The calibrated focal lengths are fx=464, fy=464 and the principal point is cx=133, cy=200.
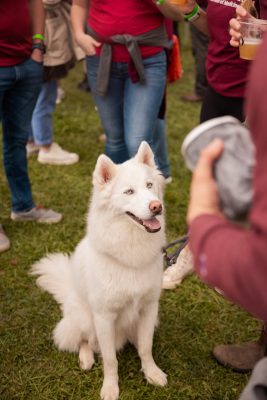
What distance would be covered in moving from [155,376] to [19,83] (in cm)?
194

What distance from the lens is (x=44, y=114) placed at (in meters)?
4.33

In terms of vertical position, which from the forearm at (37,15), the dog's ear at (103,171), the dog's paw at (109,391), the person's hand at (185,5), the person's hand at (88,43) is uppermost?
the person's hand at (185,5)

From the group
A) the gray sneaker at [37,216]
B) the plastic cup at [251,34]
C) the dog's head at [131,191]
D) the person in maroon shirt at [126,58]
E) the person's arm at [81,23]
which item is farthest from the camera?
the gray sneaker at [37,216]

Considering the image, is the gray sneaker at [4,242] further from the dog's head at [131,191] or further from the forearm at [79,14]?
the forearm at [79,14]

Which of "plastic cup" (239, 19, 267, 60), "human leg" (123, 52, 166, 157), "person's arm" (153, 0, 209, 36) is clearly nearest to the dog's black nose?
"plastic cup" (239, 19, 267, 60)

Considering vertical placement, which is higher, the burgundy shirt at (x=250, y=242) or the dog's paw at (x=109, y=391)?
the burgundy shirt at (x=250, y=242)

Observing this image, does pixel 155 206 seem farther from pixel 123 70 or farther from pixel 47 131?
pixel 47 131

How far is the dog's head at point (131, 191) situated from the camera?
1983 mm

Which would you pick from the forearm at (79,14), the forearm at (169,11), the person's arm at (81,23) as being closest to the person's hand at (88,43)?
the person's arm at (81,23)

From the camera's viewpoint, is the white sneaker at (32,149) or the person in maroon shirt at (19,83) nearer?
→ the person in maroon shirt at (19,83)

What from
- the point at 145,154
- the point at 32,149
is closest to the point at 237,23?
the point at 145,154

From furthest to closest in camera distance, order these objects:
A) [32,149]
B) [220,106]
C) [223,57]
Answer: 1. [32,149]
2. [220,106]
3. [223,57]

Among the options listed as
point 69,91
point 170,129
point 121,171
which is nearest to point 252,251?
point 121,171

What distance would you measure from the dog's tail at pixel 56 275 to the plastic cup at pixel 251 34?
4.86 ft
